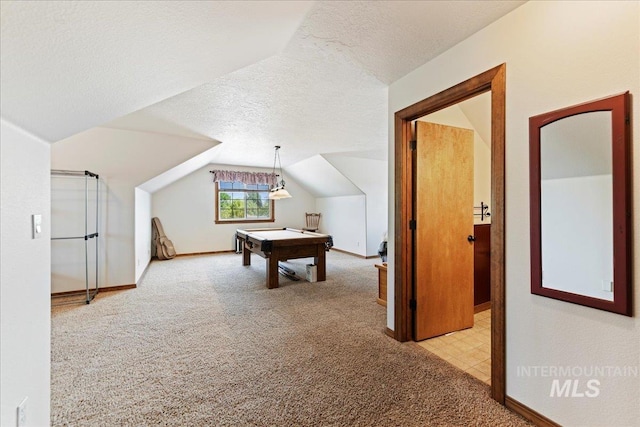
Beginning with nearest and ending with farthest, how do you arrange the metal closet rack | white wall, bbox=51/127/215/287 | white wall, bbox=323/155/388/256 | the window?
1. the metal closet rack
2. white wall, bbox=51/127/215/287
3. white wall, bbox=323/155/388/256
4. the window

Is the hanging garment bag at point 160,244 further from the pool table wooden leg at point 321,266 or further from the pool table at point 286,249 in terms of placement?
the pool table wooden leg at point 321,266

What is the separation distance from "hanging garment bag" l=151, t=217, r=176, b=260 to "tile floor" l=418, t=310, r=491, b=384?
581 centimetres

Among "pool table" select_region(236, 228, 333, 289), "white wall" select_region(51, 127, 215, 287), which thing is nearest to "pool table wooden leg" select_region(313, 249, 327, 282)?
"pool table" select_region(236, 228, 333, 289)

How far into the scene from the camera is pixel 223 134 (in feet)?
13.8

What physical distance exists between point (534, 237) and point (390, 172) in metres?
1.28

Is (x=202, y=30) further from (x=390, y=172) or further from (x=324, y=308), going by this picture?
(x=324, y=308)

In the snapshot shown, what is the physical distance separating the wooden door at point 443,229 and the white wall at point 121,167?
11.8 feet

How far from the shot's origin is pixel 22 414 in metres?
1.09

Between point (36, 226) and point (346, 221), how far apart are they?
626cm

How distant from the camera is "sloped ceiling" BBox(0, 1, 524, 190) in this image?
83 centimetres

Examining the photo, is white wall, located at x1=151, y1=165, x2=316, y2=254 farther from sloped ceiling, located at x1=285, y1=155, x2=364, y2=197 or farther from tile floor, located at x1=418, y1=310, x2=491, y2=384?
tile floor, located at x1=418, y1=310, x2=491, y2=384

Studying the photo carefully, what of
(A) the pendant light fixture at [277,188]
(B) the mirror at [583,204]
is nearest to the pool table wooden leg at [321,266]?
(A) the pendant light fixture at [277,188]

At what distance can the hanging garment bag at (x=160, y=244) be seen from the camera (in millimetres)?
6203

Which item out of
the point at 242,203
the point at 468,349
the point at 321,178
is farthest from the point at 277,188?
the point at 468,349
